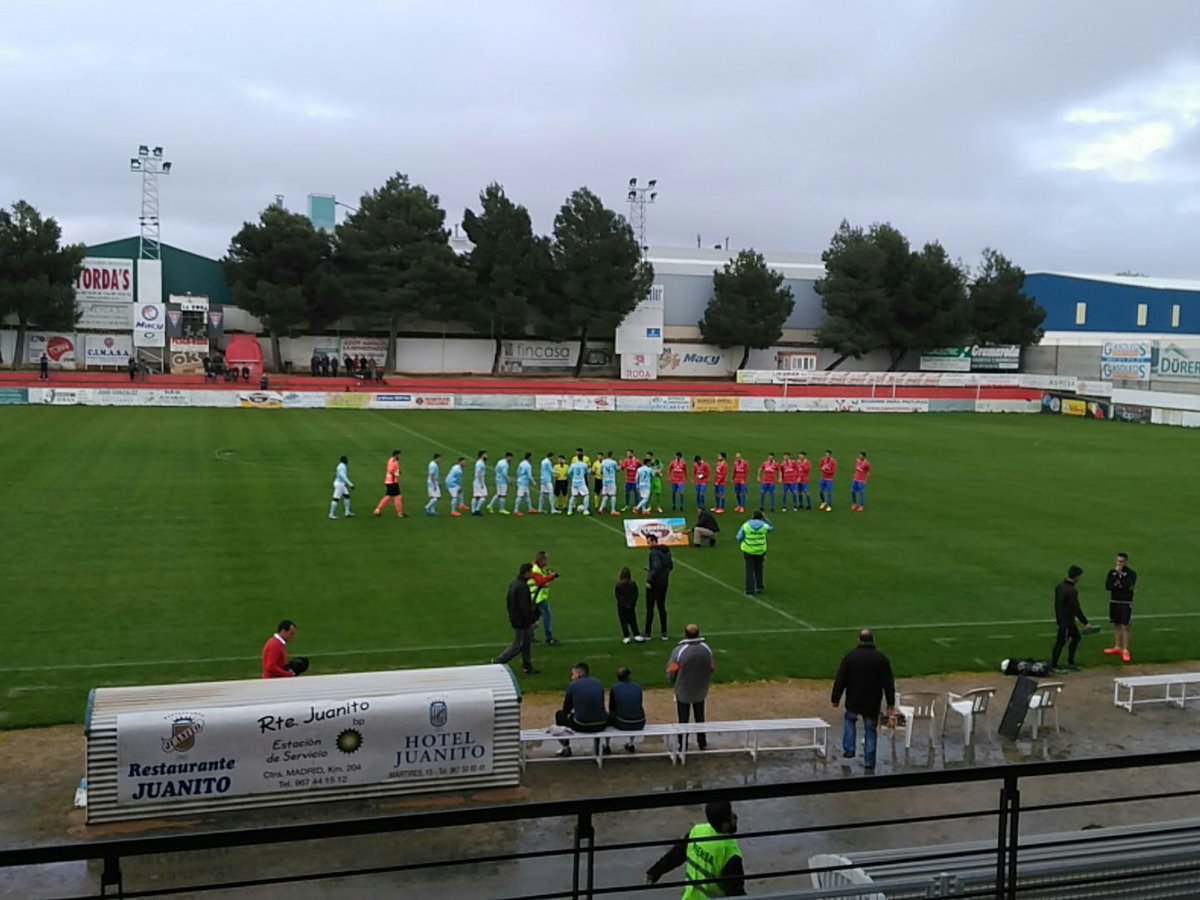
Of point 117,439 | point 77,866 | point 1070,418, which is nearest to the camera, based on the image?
point 77,866

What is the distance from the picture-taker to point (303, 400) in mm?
55094

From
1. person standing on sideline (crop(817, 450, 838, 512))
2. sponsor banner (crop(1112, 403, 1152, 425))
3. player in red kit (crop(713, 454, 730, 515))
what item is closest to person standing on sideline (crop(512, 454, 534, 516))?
player in red kit (crop(713, 454, 730, 515))

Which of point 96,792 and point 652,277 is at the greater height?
point 652,277

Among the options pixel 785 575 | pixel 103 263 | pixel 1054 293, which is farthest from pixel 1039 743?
pixel 1054 293

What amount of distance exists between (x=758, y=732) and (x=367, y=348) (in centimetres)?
6666

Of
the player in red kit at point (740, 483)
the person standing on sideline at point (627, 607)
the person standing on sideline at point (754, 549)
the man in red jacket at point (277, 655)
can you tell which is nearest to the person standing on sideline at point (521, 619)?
the person standing on sideline at point (627, 607)

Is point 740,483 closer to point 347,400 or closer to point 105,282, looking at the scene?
point 347,400

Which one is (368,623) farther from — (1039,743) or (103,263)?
(103,263)

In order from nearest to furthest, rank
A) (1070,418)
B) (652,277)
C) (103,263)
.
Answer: (1070,418) < (103,263) < (652,277)

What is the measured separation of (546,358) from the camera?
80.7 m

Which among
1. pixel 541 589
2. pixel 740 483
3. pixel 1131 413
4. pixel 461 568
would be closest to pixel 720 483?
pixel 740 483

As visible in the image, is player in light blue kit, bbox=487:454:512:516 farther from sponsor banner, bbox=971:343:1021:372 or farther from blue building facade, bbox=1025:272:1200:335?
blue building facade, bbox=1025:272:1200:335

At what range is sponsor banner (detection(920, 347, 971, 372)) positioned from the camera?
3305 inches

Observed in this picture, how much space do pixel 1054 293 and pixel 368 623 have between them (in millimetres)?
92387
